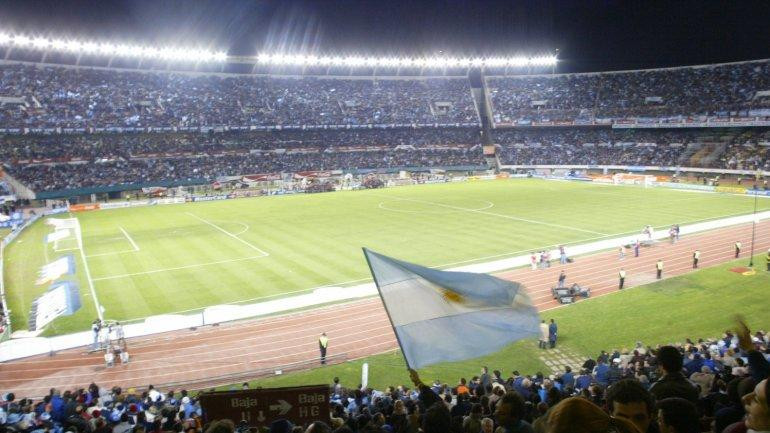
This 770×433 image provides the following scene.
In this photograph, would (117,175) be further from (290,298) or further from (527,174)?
(527,174)

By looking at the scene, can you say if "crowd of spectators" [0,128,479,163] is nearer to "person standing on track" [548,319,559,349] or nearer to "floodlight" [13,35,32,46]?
"floodlight" [13,35,32,46]

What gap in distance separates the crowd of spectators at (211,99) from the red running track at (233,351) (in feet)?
184

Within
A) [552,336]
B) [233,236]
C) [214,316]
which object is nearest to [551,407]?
[552,336]

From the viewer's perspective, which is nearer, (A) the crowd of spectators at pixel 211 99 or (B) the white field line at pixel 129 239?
(B) the white field line at pixel 129 239

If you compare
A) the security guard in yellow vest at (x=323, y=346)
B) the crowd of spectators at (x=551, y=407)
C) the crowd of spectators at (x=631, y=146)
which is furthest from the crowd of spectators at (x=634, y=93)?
the crowd of spectators at (x=551, y=407)

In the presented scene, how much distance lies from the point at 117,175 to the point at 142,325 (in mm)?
49192

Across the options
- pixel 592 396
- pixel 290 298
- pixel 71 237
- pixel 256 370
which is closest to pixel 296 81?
pixel 71 237

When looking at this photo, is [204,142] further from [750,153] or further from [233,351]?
[750,153]

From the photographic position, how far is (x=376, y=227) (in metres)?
39.4

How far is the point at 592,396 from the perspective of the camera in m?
8.32

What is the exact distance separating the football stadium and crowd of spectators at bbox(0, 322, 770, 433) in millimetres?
39

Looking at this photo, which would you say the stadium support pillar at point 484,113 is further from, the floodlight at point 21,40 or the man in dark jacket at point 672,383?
the man in dark jacket at point 672,383

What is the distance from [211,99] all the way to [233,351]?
69.1 metres

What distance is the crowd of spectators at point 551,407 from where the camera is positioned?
10.8ft
